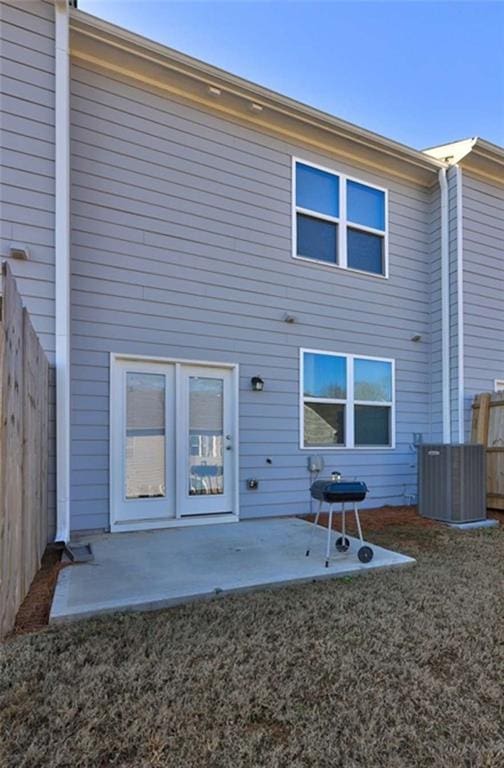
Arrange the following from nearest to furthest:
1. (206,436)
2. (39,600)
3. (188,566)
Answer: (39,600) < (188,566) < (206,436)

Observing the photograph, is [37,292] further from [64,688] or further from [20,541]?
[64,688]

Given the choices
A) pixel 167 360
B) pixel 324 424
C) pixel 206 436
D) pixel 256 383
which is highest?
pixel 167 360

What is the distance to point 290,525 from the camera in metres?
5.32

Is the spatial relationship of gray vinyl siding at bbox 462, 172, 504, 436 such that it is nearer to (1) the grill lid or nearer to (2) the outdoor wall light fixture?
(2) the outdoor wall light fixture

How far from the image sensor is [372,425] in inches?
262

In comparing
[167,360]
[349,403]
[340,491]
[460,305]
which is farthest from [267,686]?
[460,305]

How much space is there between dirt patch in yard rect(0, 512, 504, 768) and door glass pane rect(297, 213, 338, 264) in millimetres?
4564

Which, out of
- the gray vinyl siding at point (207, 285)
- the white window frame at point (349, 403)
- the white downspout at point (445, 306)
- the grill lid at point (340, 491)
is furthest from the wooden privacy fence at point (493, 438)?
the grill lid at point (340, 491)

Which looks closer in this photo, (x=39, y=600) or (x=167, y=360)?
(x=39, y=600)

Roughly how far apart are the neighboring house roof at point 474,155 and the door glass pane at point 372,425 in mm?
3995

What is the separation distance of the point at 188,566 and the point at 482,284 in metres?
6.31

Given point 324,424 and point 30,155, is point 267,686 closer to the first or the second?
point 324,424

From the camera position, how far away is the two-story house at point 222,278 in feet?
14.8

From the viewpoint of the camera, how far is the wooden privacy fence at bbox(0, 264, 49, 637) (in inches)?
95.1
